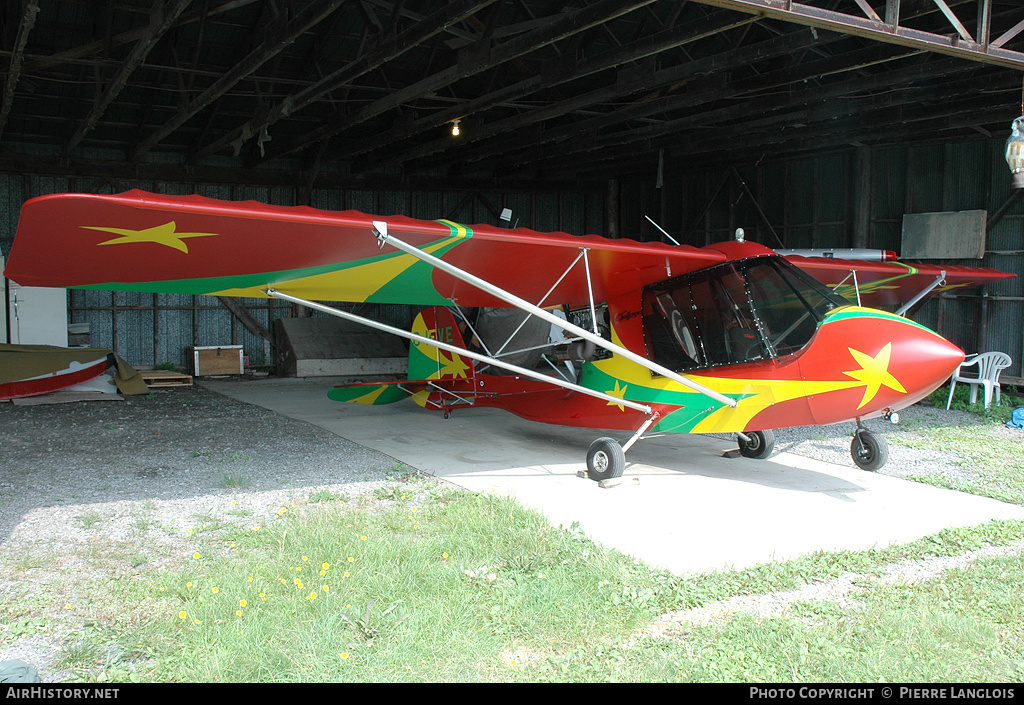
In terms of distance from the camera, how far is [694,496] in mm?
5574

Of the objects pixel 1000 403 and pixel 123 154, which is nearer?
pixel 1000 403

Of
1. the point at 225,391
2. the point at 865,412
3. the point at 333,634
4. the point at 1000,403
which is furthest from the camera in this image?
the point at 225,391

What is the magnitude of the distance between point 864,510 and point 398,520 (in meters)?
3.38

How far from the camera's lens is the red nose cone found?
4875 mm

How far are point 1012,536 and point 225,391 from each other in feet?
39.6

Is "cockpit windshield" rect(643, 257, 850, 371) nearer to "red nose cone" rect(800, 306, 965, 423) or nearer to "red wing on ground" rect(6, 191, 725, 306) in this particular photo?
"red nose cone" rect(800, 306, 965, 423)

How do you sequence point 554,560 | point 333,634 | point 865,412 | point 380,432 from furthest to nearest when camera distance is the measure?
point 380,432
point 865,412
point 554,560
point 333,634

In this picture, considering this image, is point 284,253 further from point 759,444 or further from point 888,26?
point 888,26

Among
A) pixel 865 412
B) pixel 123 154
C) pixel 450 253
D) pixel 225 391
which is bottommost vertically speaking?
pixel 225 391

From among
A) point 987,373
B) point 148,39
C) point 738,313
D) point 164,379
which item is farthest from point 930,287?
point 164,379

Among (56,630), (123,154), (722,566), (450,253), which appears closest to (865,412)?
(722,566)

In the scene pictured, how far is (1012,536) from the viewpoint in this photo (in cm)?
454

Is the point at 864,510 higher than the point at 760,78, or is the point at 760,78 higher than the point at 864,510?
the point at 760,78

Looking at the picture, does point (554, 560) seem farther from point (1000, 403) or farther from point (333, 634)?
point (1000, 403)
